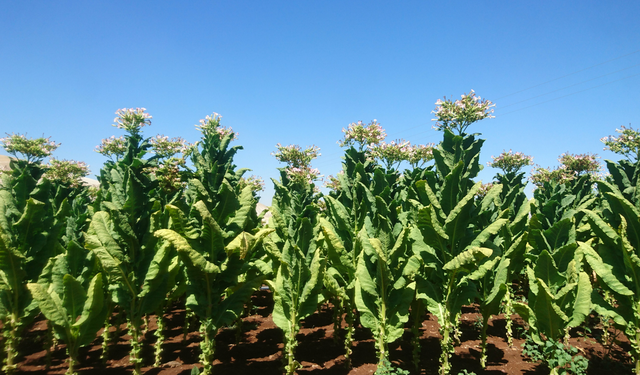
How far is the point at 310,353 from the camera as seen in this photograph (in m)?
6.65

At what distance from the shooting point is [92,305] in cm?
476

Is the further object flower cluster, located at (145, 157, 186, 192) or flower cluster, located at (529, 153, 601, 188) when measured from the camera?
flower cluster, located at (529, 153, 601, 188)

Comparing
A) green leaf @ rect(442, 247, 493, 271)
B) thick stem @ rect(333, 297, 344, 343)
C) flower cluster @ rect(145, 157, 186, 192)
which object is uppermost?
flower cluster @ rect(145, 157, 186, 192)

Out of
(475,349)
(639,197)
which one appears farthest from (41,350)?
(639,197)

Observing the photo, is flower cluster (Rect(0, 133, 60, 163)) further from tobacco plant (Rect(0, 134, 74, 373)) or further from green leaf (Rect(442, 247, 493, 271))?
green leaf (Rect(442, 247, 493, 271))

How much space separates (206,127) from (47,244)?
349cm

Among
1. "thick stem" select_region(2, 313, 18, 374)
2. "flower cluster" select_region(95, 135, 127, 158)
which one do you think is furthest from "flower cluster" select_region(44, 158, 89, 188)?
"thick stem" select_region(2, 313, 18, 374)

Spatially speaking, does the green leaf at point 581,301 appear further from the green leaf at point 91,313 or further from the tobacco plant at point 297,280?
the green leaf at point 91,313

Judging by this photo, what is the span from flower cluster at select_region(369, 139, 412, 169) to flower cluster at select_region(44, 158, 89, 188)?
11786mm

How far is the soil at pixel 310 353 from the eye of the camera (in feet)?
19.3

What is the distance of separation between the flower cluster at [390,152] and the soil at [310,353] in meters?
4.83

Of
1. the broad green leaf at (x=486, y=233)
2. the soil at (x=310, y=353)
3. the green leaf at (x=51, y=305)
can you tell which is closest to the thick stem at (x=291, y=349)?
the soil at (x=310, y=353)

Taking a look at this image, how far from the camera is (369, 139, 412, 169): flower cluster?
988 cm

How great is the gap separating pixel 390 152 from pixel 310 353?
20.2 feet
